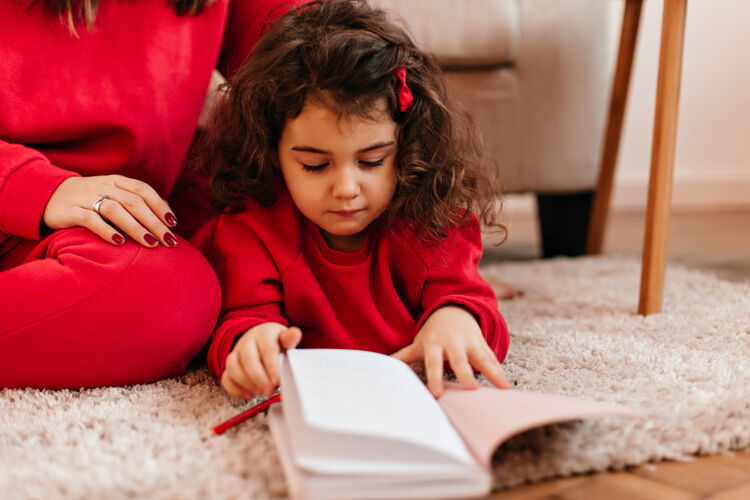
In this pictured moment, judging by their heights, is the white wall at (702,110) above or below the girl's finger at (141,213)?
below

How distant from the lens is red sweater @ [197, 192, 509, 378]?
2.33 ft

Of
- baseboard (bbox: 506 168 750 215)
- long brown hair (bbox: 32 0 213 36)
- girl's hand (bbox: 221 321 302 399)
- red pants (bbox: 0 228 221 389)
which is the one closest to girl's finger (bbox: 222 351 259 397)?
girl's hand (bbox: 221 321 302 399)

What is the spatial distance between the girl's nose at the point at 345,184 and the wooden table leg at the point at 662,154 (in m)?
0.44

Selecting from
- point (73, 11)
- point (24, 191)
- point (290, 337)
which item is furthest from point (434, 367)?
point (73, 11)

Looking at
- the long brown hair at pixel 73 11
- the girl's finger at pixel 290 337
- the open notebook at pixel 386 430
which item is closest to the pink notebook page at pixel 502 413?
the open notebook at pixel 386 430

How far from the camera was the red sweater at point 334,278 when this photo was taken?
0.71 meters

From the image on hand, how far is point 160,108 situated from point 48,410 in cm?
37

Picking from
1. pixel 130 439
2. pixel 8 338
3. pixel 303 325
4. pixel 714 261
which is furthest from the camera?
pixel 714 261

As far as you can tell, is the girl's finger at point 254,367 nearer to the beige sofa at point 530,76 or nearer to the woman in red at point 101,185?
the woman in red at point 101,185

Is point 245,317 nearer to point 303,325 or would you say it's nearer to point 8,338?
point 303,325

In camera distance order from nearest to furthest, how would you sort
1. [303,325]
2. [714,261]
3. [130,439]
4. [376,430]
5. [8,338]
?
[376,430]
[130,439]
[8,338]
[303,325]
[714,261]

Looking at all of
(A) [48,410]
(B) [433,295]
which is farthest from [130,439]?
(B) [433,295]

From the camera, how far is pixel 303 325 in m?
0.74

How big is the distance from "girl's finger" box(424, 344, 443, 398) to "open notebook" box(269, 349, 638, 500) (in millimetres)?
38
